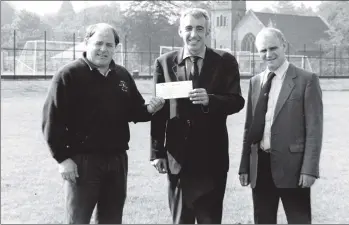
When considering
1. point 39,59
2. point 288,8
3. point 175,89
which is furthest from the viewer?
point 288,8

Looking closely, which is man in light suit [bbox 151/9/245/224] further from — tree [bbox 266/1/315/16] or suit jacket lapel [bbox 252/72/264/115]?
tree [bbox 266/1/315/16]

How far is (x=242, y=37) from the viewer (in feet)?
265

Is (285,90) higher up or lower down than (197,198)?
higher up

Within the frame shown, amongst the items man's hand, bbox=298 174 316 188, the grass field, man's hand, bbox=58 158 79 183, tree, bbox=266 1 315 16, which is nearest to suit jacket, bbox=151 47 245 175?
man's hand, bbox=298 174 316 188

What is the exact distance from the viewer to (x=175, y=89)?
4129 mm

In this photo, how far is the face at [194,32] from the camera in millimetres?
4125

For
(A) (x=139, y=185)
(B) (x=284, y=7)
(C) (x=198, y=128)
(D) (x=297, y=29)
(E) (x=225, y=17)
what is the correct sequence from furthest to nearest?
1. (E) (x=225, y=17)
2. (B) (x=284, y=7)
3. (D) (x=297, y=29)
4. (A) (x=139, y=185)
5. (C) (x=198, y=128)

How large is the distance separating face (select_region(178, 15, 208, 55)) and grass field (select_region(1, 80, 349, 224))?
105 inches

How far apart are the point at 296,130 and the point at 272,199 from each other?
58 cm

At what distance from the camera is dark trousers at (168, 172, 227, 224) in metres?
4.23

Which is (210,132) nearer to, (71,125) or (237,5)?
(71,125)

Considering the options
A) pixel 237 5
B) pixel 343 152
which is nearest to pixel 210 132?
pixel 343 152

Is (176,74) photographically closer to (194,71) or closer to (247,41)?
(194,71)

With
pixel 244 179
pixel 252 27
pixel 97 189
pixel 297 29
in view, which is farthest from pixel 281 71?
pixel 252 27
